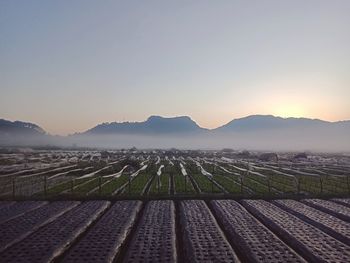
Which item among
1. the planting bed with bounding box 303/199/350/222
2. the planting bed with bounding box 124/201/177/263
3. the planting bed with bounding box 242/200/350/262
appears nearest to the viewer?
the planting bed with bounding box 124/201/177/263

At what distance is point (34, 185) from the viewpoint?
24719 millimetres

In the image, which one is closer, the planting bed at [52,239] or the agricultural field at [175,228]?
the planting bed at [52,239]

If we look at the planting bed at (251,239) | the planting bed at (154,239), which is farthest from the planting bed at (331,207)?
the planting bed at (154,239)

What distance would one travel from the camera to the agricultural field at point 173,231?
30.1 ft

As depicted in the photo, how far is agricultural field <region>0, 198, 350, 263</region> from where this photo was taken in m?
9.18

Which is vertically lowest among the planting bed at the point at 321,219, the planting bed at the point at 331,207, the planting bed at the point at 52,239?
the planting bed at the point at 52,239

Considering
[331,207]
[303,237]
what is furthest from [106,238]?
[331,207]

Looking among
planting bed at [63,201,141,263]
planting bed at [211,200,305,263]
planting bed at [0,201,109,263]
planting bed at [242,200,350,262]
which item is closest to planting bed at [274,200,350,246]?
planting bed at [242,200,350,262]

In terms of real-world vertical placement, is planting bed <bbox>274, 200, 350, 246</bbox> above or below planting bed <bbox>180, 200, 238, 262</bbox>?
above

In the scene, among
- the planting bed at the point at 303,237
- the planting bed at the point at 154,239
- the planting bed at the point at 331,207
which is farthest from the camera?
the planting bed at the point at 331,207

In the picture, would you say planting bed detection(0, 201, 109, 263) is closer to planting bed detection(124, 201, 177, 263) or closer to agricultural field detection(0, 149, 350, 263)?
agricultural field detection(0, 149, 350, 263)

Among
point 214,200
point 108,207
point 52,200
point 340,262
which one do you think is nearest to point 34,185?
point 52,200

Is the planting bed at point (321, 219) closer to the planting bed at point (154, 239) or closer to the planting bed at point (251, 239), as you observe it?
the planting bed at point (251, 239)

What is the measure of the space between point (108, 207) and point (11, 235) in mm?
5625
